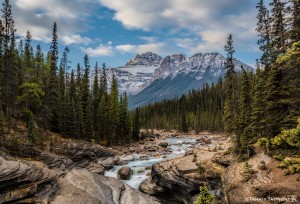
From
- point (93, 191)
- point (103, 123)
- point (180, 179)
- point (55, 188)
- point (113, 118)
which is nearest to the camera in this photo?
point (55, 188)

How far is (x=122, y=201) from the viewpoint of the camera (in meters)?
25.6

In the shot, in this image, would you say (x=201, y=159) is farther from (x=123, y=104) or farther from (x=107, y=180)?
(x=123, y=104)

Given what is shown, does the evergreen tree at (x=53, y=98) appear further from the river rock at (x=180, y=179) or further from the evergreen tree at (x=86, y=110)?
the river rock at (x=180, y=179)

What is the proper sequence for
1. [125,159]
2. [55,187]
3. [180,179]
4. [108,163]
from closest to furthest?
[55,187] < [180,179] < [108,163] < [125,159]

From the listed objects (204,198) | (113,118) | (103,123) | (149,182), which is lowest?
(149,182)

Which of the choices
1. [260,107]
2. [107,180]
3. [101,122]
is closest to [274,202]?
[260,107]

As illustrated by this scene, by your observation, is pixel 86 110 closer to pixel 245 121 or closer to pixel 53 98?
pixel 53 98

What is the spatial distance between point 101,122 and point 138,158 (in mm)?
17435

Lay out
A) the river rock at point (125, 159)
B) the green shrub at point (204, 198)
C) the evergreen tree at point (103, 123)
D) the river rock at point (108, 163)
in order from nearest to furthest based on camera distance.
→ the green shrub at point (204, 198) < the river rock at point (108, 163) < the river rock at point (125, 159) < the evergreen tree at point (103, 123)

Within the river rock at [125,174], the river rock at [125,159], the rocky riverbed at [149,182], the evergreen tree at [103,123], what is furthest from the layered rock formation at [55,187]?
the evergreen tree at [103,123]

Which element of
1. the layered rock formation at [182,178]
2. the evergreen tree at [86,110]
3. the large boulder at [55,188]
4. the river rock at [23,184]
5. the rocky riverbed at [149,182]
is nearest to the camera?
the rocky riverbed at [149,182]

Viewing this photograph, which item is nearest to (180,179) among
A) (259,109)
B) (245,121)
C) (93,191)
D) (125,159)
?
(245,121)

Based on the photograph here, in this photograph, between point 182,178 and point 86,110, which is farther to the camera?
point 86,110

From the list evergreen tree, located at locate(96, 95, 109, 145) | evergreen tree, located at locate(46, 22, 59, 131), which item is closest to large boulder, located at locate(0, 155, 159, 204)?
evergreen tree, located at locate(46, 22, 59, 131)
